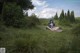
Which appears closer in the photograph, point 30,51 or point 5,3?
point 30,51

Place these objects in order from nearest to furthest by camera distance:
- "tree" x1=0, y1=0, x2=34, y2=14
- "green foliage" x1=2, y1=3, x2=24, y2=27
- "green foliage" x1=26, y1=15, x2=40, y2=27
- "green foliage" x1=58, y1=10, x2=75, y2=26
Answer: "green foliage" x1=58, y1=10, x2=75, y2=26
"green foliage" x1=2, y1=3, x2=24, y2=27
"green foliage" x1=26, y1=15, x2=40, y2=27
"tree" x1=0, y1=0, x2=34, y2=14

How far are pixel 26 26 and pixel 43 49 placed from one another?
8.40 metres

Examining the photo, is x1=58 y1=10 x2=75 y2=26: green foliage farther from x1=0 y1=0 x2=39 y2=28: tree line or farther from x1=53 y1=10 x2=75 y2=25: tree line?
x1=0 y1=0 x2=39 y2=28: tree line

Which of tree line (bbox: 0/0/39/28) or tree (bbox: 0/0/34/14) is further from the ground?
tree (bbox: 0/0/34/14)

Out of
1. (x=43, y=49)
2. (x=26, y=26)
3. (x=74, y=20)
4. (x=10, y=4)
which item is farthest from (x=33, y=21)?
(x=43, y=49)

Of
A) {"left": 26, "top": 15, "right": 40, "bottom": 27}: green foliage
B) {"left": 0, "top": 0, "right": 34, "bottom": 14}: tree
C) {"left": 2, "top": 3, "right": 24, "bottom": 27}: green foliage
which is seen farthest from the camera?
{"left": 0, "top": 0, "right": 34, "bottom": 14}: tree

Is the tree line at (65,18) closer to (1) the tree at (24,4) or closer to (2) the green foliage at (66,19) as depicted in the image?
(2) the green foliage at (66,19)

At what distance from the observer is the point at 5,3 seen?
1494 centimetres

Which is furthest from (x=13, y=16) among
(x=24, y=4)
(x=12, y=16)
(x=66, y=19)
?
(x=66, y=19)

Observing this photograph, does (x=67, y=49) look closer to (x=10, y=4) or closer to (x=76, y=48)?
(x=76, y=48)

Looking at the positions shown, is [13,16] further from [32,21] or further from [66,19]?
[66,19]

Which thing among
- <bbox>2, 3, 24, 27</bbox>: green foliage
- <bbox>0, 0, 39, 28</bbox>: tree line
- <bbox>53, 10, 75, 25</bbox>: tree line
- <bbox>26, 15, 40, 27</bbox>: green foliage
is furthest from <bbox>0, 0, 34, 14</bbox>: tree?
<bbox>53, 10, 75, 25</bbox>: tree line

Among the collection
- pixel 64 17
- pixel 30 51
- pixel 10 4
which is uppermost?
pixel 10 4

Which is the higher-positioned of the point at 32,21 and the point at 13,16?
the point at 13,16
